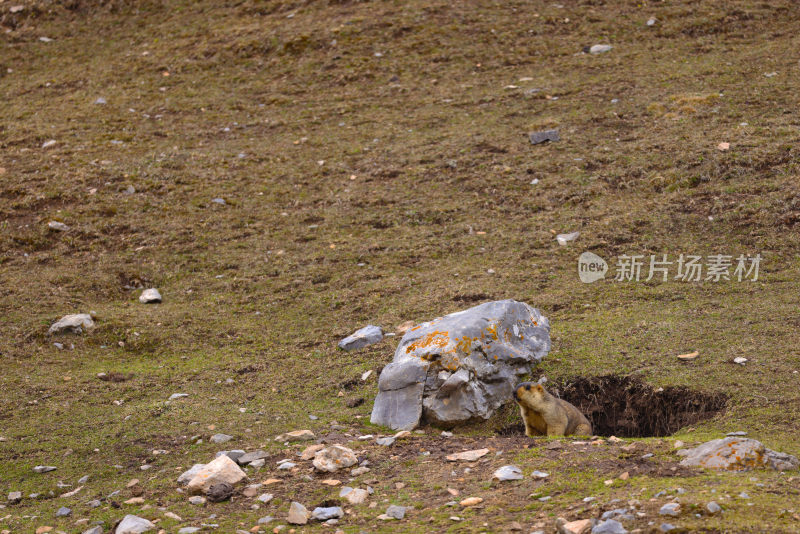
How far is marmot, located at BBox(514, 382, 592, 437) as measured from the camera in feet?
18.7

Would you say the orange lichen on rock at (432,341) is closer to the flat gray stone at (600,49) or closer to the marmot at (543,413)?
the marmot at (543,413)

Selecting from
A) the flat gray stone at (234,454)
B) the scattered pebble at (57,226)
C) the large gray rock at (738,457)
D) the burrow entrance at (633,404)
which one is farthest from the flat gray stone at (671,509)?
the scattered pebble at (57,226)

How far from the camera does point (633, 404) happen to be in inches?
244

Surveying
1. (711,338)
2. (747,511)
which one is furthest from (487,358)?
(747,511)

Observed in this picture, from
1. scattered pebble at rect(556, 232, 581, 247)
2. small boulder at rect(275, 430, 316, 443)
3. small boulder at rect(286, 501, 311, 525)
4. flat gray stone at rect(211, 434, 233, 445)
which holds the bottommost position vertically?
small boulder at rect(275, 430, 316, 443)

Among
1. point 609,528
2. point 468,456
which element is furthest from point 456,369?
point 609,528

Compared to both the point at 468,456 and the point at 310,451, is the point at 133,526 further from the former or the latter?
the point at 468,456

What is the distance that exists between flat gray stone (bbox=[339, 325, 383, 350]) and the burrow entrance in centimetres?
209

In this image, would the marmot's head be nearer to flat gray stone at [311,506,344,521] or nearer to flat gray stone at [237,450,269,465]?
flat gray stone at [311,506,344,521]

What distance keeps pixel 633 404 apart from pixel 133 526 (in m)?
4.07

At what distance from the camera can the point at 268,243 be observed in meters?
10.5

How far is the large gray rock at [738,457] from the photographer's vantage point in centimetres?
446

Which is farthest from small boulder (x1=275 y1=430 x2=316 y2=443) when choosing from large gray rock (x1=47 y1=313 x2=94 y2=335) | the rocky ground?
large gray rock (x1=47 y1=313 x2=94 y2=335)

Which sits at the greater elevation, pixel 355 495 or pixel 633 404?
pixel 355 495
